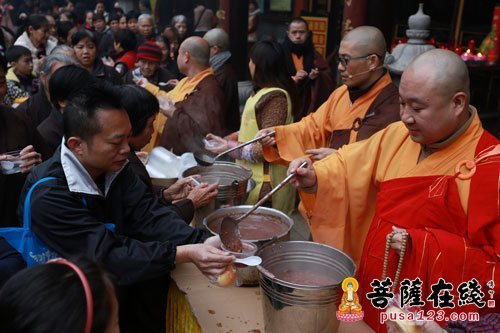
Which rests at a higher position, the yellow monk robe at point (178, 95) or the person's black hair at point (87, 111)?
the person's black hair at point (87, 111)

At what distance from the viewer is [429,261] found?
193 cm

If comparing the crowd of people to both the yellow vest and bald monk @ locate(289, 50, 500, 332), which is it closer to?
bald monk @ locate(289, 50, 500, 332)

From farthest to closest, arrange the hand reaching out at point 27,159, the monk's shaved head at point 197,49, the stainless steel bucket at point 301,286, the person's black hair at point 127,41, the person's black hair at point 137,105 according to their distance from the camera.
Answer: the person's black hair at point 127,41 → the monk's shaved head at point 197,49 → the person's black hair at point 137,105 → the hand reaching out at point 27,159 → the stainless steel bucket at point 301,286

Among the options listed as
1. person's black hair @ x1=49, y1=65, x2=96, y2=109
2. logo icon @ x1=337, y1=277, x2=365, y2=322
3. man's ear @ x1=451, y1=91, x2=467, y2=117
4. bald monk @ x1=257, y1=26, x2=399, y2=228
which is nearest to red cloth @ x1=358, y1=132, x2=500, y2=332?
man's ear @ x1=451, y1=91, x2=467, y2=117

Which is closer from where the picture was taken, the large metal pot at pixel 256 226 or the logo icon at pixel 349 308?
the logo icon at pixel 349 308

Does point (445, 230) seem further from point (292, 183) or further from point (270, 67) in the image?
point (270, 67)

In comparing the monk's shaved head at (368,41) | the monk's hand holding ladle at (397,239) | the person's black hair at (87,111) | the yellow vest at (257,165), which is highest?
the monk's shaved head at (368,41)

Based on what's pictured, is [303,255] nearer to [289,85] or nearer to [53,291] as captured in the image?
[53,291]

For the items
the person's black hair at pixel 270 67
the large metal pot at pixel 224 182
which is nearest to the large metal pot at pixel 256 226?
the large metal pot at pixel 224 182

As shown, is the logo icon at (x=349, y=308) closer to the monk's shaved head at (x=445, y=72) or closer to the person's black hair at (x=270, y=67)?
the monk's shaved head at (x=445, y=72)

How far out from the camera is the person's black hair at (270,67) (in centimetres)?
378

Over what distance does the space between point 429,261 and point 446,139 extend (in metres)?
0.56

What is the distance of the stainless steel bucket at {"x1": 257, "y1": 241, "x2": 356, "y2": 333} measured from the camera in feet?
5.29

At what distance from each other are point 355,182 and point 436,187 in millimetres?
517
